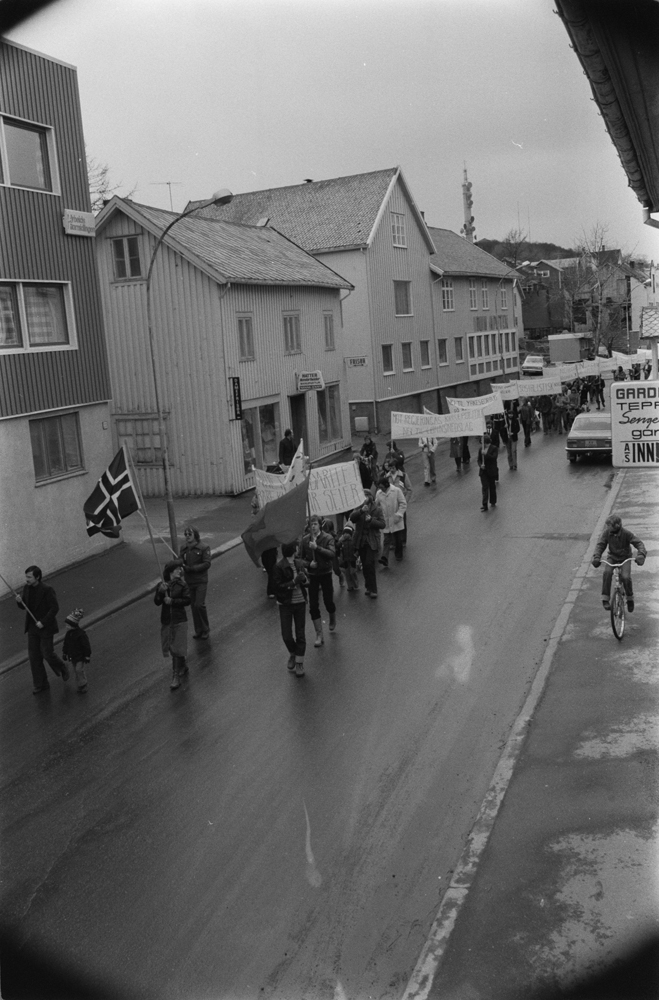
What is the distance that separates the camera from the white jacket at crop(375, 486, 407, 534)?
1669 centimetres

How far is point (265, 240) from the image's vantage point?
107ft

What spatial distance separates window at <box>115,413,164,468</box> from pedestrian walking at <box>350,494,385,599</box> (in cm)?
1251

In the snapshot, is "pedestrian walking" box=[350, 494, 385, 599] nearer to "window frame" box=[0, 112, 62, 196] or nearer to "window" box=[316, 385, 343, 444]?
"window frame" box=[0, 112, 62, 196]

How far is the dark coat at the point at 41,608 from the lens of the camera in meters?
11.5

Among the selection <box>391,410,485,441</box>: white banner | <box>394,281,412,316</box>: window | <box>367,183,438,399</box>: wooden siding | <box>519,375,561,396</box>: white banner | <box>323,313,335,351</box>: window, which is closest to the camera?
<box>391,410,485,441</box>: white banner

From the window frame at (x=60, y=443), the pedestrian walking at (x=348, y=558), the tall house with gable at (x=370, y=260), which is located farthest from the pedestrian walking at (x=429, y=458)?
the tall house with gable at (x=370, y=260)

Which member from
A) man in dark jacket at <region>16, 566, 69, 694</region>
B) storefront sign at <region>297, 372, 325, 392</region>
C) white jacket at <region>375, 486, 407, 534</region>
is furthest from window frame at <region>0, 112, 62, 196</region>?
storefront sign at <region>297, 372, 325, 392</region>

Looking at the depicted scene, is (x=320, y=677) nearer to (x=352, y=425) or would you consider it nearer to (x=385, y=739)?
(x=385, y=739)

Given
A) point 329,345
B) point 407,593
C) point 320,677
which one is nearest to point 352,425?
point 329,345

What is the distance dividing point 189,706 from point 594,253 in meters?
51.6

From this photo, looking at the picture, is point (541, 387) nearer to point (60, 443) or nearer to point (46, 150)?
point (60, 443)

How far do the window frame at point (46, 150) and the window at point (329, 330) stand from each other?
15.5m

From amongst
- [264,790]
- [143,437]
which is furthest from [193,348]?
[264,790]

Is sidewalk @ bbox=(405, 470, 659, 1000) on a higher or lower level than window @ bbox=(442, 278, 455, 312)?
lower
